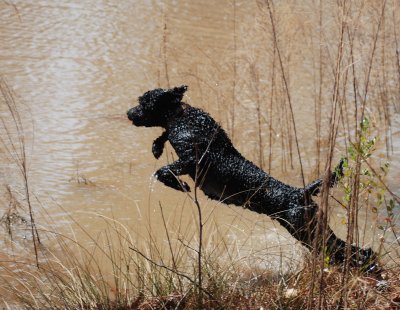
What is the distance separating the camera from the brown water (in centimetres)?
475

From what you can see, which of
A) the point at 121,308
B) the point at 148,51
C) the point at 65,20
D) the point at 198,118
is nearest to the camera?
the point at 121,308

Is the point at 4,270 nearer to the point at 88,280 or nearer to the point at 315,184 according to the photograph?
Result: the point at 88,280

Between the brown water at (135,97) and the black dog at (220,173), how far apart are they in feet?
0.55

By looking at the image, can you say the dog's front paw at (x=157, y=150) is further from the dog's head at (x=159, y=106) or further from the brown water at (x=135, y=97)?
Result: the brown water at (x=135, y=97)

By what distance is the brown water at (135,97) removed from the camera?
475 cm

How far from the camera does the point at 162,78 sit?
7.39 meters

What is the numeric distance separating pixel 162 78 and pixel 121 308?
4577 mm

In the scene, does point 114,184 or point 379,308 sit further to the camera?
point 114,184

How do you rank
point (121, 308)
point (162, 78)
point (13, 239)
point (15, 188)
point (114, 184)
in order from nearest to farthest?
1. point (121, 308)
2. point (13, 239)
3. point (15, 188)
4. point (114, 184)
5. point (162, 78)

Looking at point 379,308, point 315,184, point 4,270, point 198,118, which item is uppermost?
point 198,118

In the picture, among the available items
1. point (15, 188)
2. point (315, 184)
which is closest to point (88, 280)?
point (315, 184)

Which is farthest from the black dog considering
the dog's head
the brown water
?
the brown water

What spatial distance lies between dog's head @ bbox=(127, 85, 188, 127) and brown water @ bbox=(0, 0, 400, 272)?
0.21 m

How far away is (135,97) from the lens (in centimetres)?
701
